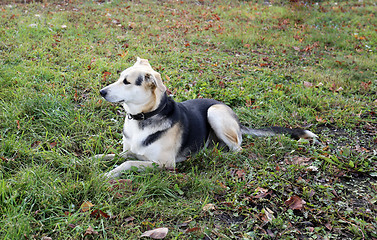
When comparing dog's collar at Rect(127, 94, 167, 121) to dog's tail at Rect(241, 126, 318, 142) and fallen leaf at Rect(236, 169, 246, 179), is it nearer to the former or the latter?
fallen leaf at Rect(236, 169, 246, 179)

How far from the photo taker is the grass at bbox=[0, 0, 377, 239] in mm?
2986

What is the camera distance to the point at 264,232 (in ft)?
9.86

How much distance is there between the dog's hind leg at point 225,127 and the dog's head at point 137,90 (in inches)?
39.9

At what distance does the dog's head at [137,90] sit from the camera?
11.4 ft

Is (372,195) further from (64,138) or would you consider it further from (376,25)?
(376,25)

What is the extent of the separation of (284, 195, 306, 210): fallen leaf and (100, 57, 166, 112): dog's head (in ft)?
6.03

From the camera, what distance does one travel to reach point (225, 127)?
4254 millimetres

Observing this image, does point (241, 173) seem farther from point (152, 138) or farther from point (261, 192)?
point (152, 138)

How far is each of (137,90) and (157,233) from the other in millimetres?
1554

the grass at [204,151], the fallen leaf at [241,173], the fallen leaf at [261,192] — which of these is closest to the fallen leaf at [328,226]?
the grass at [204,151]

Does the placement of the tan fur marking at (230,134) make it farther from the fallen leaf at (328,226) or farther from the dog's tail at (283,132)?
the fallen leaf at (328,226)

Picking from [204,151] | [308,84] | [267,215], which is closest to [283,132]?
[204,151]

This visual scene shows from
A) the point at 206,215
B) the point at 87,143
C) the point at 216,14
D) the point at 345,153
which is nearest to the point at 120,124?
the point at 87,143

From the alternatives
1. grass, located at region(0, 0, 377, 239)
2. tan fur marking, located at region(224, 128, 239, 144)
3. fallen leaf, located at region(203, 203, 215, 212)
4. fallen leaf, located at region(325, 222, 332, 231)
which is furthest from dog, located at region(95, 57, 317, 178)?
fallen leaf, located at region(325, 222, 332, 231)
